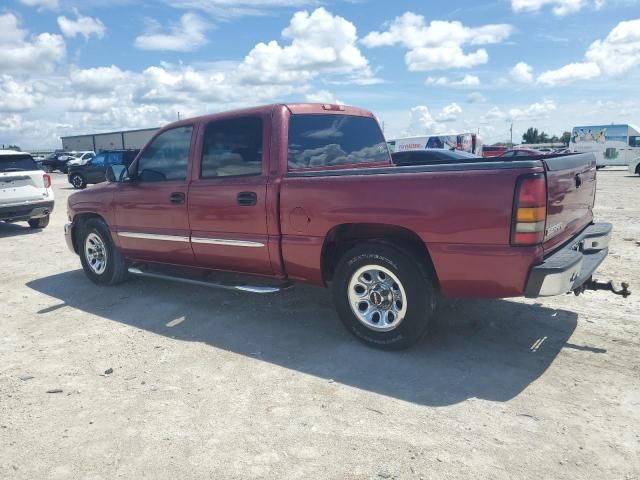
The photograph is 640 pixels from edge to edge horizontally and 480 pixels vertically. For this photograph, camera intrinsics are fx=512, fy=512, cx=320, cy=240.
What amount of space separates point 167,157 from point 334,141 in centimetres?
181

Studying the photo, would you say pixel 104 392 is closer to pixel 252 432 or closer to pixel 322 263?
pixel 252 432

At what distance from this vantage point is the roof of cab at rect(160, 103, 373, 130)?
462 cm

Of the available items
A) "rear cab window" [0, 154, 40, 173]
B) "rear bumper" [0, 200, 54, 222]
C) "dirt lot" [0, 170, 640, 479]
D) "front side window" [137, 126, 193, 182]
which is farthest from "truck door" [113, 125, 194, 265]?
"rear cab window" [0, 154, 40, 173]

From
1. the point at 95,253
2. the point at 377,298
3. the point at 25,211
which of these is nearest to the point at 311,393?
the point at 377,298

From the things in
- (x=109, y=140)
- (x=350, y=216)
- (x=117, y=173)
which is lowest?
(x=350, y=216)

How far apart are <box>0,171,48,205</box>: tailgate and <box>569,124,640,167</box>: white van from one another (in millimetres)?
33853

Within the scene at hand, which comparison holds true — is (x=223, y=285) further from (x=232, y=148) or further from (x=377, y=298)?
(x=377, y=298)

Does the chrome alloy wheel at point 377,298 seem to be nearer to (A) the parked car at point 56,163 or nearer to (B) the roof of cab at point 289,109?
(B) the roof of cab at point 289,109

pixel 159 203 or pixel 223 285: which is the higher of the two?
pixel 159 203

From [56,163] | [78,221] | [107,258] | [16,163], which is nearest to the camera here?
[107,258]

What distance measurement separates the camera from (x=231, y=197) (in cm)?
468

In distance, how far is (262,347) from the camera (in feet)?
14.1

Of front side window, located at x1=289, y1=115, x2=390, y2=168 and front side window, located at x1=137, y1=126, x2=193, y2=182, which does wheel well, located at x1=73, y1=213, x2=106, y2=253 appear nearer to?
front side window, located at x1=137, y1=126, x2=193, y2=182

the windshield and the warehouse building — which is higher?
the warehouse building
